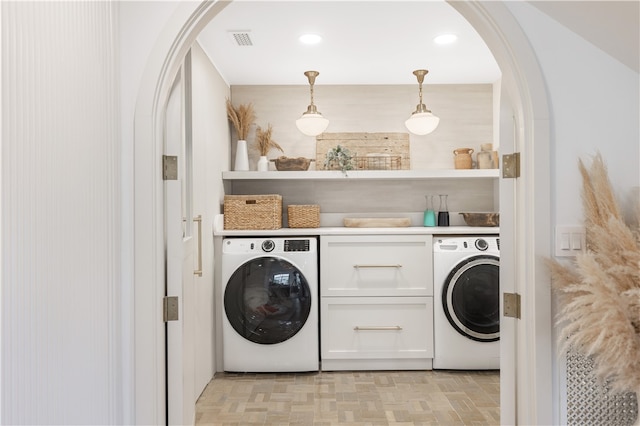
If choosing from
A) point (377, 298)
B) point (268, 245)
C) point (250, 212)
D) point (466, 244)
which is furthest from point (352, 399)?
point (250, 212)

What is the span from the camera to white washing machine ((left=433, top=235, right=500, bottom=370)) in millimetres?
3811

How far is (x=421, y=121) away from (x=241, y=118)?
4.83 ft

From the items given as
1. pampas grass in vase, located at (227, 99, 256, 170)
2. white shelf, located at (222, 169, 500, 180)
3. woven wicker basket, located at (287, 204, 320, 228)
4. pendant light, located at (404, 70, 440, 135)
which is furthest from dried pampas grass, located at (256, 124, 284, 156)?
pendant light, located at (404, 70, 440, 135)

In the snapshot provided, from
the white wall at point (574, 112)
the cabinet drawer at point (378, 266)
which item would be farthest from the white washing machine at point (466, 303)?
the white wall at point (574, 112)

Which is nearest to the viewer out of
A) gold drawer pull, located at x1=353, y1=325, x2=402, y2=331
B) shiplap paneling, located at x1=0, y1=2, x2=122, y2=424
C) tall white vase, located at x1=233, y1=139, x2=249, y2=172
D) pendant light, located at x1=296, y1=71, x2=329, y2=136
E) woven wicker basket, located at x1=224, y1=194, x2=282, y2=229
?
shiplap paneling, located at x1=0, y1=2, x2=122, y2=424

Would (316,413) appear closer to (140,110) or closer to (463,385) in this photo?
(463,385)

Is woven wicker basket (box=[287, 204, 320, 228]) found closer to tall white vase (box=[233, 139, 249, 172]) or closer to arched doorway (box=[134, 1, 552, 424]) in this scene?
tall white vase (box=[233, 139, 249, 172])

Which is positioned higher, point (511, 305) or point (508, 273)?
point (508, 273)

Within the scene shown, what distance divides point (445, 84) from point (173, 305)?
355cm

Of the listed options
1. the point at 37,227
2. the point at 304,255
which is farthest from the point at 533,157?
the point at 304,255

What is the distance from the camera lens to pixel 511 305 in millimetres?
1747

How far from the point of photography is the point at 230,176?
4203 mm

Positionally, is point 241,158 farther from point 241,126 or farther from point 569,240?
point 569,240

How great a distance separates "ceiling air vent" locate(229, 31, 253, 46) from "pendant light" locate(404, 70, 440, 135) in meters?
1.48
